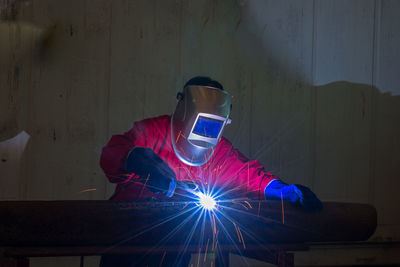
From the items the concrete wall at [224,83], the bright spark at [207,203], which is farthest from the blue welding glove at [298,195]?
the concrete wall at [224,83]

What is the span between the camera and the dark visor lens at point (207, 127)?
53.0 inches

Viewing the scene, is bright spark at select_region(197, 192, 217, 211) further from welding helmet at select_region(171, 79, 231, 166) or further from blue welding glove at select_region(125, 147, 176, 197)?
welding helmet at select_region(171, 79, 231, 166)

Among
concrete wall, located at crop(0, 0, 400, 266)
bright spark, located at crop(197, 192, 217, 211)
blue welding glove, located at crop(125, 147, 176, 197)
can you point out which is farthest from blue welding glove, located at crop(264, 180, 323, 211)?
concrete wall, located at crop(0, 0, 400, 266)

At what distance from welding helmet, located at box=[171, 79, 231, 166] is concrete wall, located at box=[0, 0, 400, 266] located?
1.81ft

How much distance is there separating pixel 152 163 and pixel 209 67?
99 centimetres

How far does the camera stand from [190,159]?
1483 millimetres

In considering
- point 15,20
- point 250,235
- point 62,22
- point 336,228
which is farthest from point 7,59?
point 336,228

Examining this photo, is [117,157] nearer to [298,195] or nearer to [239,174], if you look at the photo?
[239,174]

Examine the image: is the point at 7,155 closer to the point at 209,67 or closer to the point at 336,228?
the point at 209,67

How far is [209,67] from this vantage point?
78.3 inches

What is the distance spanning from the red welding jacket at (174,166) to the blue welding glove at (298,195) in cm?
8

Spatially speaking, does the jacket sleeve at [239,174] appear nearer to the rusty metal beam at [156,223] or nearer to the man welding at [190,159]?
the man welding at [190,159]

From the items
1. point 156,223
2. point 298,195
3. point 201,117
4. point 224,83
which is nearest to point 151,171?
point 156,223

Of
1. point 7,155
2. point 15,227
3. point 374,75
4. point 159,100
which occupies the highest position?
point 374,75
